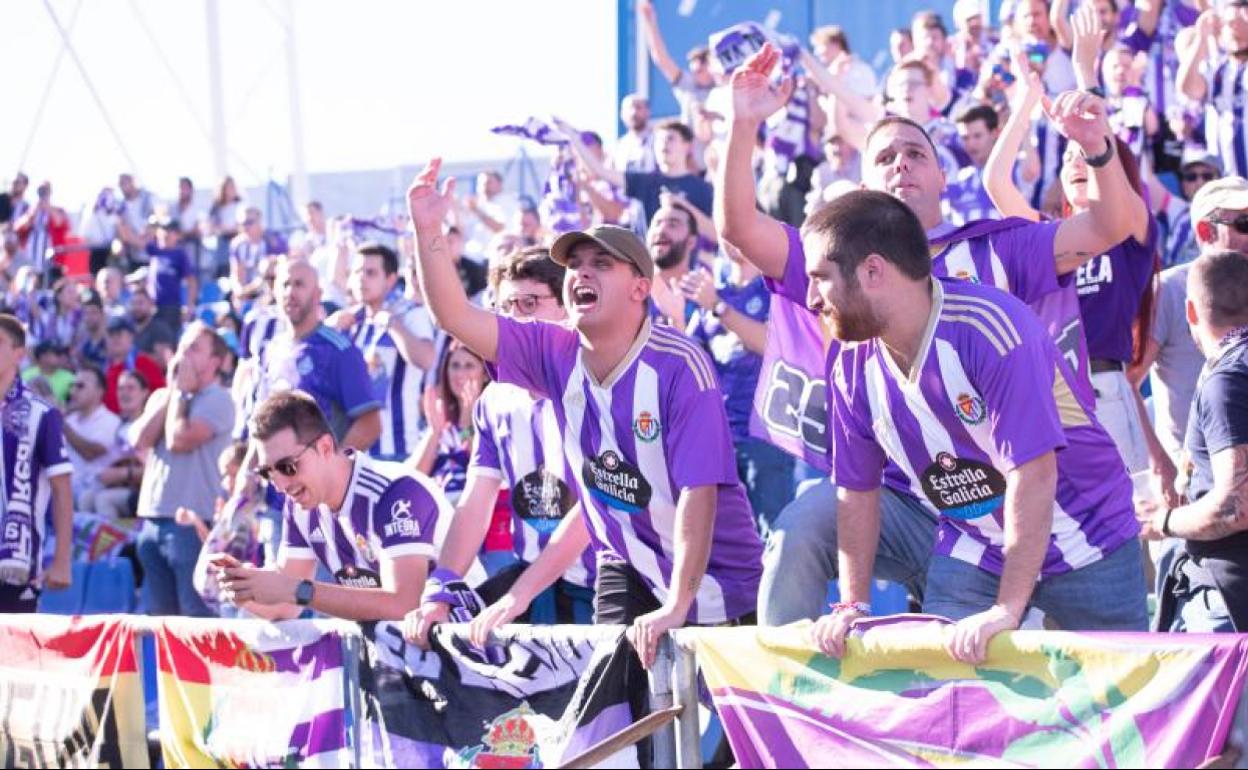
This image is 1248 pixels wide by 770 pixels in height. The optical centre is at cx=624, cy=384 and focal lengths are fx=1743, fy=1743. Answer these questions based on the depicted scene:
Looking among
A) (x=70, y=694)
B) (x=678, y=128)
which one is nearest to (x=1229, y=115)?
(x=678, y=128)

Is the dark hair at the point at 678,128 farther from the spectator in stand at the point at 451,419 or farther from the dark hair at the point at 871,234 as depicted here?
the dark hair at the point at 871,234

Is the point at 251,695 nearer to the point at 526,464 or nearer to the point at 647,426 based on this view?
the point at 526,464

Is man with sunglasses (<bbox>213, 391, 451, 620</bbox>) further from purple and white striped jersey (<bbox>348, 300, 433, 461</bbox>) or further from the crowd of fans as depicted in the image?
purple and white striped jersey (<bbox>348, 300, 433, 461</bbox>)

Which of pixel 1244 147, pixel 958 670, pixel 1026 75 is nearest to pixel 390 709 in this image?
pixel 958 670

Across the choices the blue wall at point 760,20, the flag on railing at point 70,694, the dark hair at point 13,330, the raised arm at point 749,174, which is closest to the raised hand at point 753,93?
the raised arm at point 749,174

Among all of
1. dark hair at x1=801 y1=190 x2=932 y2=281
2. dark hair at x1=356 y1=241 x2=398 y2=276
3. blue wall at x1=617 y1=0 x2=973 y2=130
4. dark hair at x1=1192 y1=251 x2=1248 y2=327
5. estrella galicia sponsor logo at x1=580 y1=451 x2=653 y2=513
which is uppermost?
blue wall at x1=617 y1=0 x2=973 y2=130

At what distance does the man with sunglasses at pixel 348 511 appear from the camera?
6.25m

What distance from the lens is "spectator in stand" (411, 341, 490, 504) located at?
829 centimetres

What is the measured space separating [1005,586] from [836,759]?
2.16 feet

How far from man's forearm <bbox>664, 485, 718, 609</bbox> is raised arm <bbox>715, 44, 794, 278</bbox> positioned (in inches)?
29.3

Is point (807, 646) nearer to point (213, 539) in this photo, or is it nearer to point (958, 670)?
point (958, 670)

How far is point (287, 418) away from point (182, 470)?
427 centimetres

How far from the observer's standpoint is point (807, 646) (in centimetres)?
Answer: 464

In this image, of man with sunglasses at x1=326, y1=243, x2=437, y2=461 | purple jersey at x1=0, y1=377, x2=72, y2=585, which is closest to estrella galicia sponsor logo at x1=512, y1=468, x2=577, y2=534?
purple jersey at x1=0, y1=377, x2=72, y2=585
